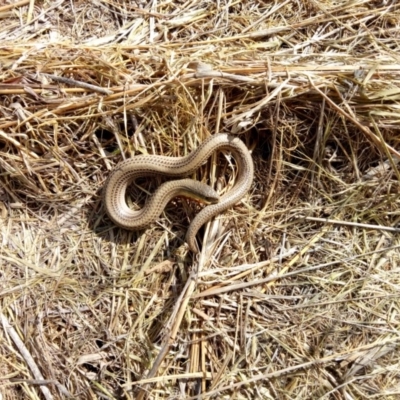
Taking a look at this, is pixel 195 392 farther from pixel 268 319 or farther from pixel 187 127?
pixel 187 127

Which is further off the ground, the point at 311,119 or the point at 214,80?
the point at 214,80

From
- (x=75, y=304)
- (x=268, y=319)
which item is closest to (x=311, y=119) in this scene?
(x=268, y=319)

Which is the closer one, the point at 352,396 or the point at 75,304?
the point at 352,396

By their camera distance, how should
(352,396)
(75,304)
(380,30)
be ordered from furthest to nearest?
(380,30) < (75,304) < (352,396)

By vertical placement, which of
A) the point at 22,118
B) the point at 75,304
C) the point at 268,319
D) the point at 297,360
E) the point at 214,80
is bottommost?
the point at 297,360

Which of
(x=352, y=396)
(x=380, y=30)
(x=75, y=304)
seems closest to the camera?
(x=352, y=396)

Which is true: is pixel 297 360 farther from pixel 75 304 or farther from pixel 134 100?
pixel 134 100
